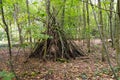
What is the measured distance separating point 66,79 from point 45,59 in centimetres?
276

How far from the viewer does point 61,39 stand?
9.06 meters

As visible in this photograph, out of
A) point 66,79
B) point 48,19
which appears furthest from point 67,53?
point 66,79

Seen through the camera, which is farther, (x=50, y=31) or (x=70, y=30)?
(x=70, y=30)

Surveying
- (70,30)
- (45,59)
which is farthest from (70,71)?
(70,30)

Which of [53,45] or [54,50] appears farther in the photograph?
[53,45]

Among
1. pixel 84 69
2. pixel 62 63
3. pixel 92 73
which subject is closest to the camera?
pixel 92 73

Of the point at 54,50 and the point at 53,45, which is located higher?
the point at 53,45

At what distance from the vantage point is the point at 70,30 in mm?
11492

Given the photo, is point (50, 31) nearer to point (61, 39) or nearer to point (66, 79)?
point (61, 39)

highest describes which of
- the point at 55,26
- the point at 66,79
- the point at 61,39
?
the point at 55,26

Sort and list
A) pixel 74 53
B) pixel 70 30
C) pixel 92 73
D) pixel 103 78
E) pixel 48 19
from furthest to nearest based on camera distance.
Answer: pixel 70 30 → pixel 74 53 → pixel 48 19 → pixel 92 73 → pixel 103 78

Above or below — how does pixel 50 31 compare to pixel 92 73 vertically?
above

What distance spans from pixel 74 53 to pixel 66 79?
3.72 metres

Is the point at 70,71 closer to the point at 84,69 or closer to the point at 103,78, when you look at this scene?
the point at 84,69
